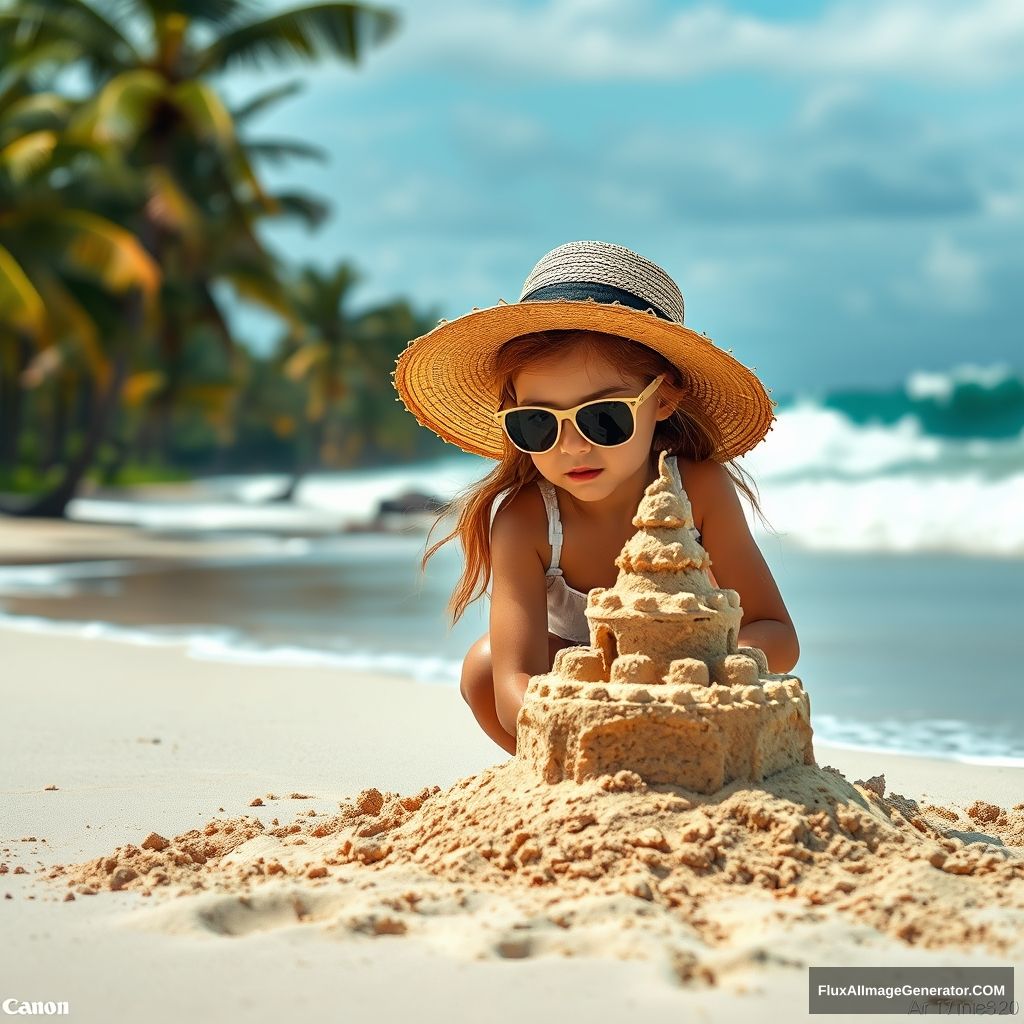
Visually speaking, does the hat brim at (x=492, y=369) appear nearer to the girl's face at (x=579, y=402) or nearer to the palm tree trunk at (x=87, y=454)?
the girl's face at (x=579, y=402)

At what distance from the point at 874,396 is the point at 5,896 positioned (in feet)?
104

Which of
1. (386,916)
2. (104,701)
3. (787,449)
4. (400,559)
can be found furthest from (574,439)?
(787,449)

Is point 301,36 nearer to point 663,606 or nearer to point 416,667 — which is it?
point 416,667

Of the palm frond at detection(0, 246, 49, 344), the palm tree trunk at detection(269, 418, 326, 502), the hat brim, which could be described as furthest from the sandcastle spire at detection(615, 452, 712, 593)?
the palm tree trunk at detection(269, 418, 326, 502)

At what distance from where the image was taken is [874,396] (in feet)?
107

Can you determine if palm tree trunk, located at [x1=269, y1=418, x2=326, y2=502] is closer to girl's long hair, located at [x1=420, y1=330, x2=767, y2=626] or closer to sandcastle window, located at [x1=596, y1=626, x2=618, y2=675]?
girl's long hair, located at [x1=420, y1=330, x2=767, y2=626]

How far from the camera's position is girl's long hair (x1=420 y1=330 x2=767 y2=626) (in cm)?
327

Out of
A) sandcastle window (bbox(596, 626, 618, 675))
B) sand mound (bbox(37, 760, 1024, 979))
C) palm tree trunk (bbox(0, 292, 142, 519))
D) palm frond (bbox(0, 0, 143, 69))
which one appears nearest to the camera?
sand mound (bbox(37, 760, 1024, 979))

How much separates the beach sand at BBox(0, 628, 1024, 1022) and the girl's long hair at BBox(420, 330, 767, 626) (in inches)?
27.6

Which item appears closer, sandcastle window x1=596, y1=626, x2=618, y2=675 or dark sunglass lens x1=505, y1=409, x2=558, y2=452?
sandcastle window x1=596, y1=626, x2=618, y2=675

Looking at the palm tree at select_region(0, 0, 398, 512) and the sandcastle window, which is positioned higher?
the palm tree at select_region(0, 0, 398, 512)

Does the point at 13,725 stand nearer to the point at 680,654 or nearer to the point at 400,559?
the point at 680,654

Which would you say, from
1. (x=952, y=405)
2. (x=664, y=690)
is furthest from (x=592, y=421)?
(x=952, y=405)

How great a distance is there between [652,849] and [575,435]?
1.01 metres
